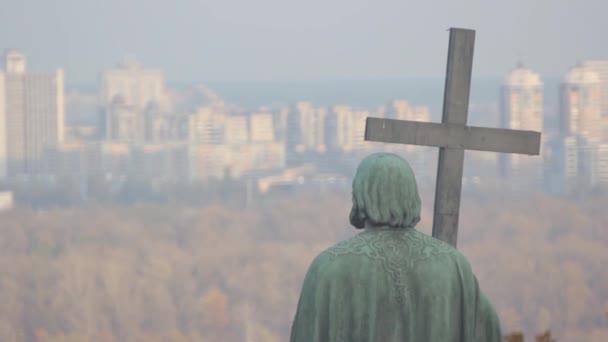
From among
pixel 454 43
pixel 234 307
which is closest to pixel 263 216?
pixel 234 307

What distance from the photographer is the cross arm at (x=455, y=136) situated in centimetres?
646

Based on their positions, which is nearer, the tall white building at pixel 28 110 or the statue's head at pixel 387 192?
the statue's head at pixel 387 192

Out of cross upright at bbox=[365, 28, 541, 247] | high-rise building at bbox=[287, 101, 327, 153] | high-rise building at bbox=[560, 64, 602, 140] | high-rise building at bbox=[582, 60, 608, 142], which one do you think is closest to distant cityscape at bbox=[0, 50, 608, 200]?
high-rise building at bbox=[287, 101, 327, 153]

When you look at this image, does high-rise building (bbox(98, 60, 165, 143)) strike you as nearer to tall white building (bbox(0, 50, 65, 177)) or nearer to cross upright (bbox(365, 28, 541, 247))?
tall white building (bbox(0, 50, 65, 177))

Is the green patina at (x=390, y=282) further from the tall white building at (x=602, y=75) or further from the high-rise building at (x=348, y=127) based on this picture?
the high-rise building at (x=348, y=127)

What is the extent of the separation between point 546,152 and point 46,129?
25474mm

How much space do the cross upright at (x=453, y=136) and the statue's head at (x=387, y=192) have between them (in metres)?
1.36

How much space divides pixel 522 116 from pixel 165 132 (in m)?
19.7

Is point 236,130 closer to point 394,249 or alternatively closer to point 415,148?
point 415,148

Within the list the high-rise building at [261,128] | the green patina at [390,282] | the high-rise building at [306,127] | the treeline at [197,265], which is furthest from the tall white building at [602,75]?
the green patina at [390,282]

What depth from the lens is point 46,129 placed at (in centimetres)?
8188

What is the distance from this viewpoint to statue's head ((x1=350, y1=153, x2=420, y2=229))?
16.2 ft

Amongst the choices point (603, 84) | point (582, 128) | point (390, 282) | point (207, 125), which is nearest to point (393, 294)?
point (390, 282)

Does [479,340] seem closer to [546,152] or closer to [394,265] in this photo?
[394,265]
